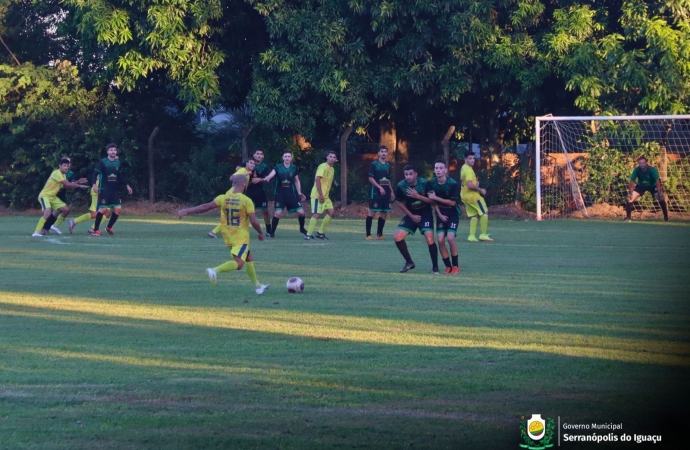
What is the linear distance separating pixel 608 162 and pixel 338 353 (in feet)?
70.2

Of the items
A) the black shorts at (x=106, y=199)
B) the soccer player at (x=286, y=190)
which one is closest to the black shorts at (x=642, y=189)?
the soccer player at (x=286, y=190)

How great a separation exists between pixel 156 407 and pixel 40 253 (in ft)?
37.9

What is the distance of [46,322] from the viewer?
9.73 metres

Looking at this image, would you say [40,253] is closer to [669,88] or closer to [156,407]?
[156,407]

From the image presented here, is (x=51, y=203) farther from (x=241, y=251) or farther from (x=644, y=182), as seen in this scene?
(x=644, y=182)

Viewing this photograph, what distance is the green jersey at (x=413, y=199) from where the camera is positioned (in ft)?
44.4

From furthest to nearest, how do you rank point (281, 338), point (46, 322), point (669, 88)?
point (669, 88)
point (46, 322)
point (281, 338)

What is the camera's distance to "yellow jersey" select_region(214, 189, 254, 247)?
11.5 metres

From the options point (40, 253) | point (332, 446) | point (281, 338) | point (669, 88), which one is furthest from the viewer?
point (669, 88)

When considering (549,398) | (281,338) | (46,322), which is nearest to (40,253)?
(46,322)

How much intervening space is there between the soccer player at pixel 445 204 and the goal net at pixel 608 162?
13937mm

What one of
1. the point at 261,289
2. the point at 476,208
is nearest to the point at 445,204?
the point at 261,289

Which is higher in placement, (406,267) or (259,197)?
(259,197)
